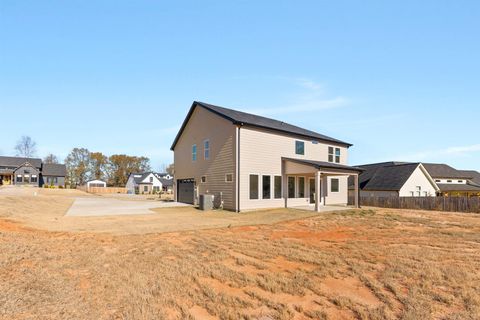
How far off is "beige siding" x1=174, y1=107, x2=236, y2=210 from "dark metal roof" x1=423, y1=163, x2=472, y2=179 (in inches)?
1573

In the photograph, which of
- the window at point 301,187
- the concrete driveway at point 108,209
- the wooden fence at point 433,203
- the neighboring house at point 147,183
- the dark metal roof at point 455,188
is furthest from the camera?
the neighboring house at point 147,183

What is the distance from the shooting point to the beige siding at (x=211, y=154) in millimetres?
19902

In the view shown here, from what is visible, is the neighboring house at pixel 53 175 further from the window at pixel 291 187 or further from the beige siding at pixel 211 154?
the window at pixel 291 187

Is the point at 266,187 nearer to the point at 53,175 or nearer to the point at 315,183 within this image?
the point at 315,183

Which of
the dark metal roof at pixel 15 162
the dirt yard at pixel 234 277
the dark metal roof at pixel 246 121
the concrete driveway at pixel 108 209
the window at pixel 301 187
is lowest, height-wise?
the concrete driveway at pixel 108 209

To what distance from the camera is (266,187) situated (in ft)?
67.3

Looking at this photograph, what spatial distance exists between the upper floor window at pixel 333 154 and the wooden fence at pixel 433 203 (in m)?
4.89

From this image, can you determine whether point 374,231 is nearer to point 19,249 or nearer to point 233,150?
point 233,150

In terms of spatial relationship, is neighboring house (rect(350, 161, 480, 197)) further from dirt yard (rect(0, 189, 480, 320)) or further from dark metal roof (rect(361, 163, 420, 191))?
dirt yard (rect(0, 189, 480, 320))

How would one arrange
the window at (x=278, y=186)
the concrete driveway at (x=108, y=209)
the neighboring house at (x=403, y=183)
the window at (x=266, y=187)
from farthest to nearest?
the neighboring house at (x=403, y=183) < the window at (x=278, y=186) < the window at (x=266, y=187) < the concrete driveway at (x=108, y=209)

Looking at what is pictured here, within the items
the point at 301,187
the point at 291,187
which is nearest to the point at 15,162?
the point at 291,187

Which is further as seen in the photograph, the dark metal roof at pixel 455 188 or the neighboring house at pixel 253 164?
the dark metal roof at pixel 455 188

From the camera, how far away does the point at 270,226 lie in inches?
524

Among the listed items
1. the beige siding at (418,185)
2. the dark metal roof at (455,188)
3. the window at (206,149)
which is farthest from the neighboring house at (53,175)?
the dark metal roof at (455,188)
